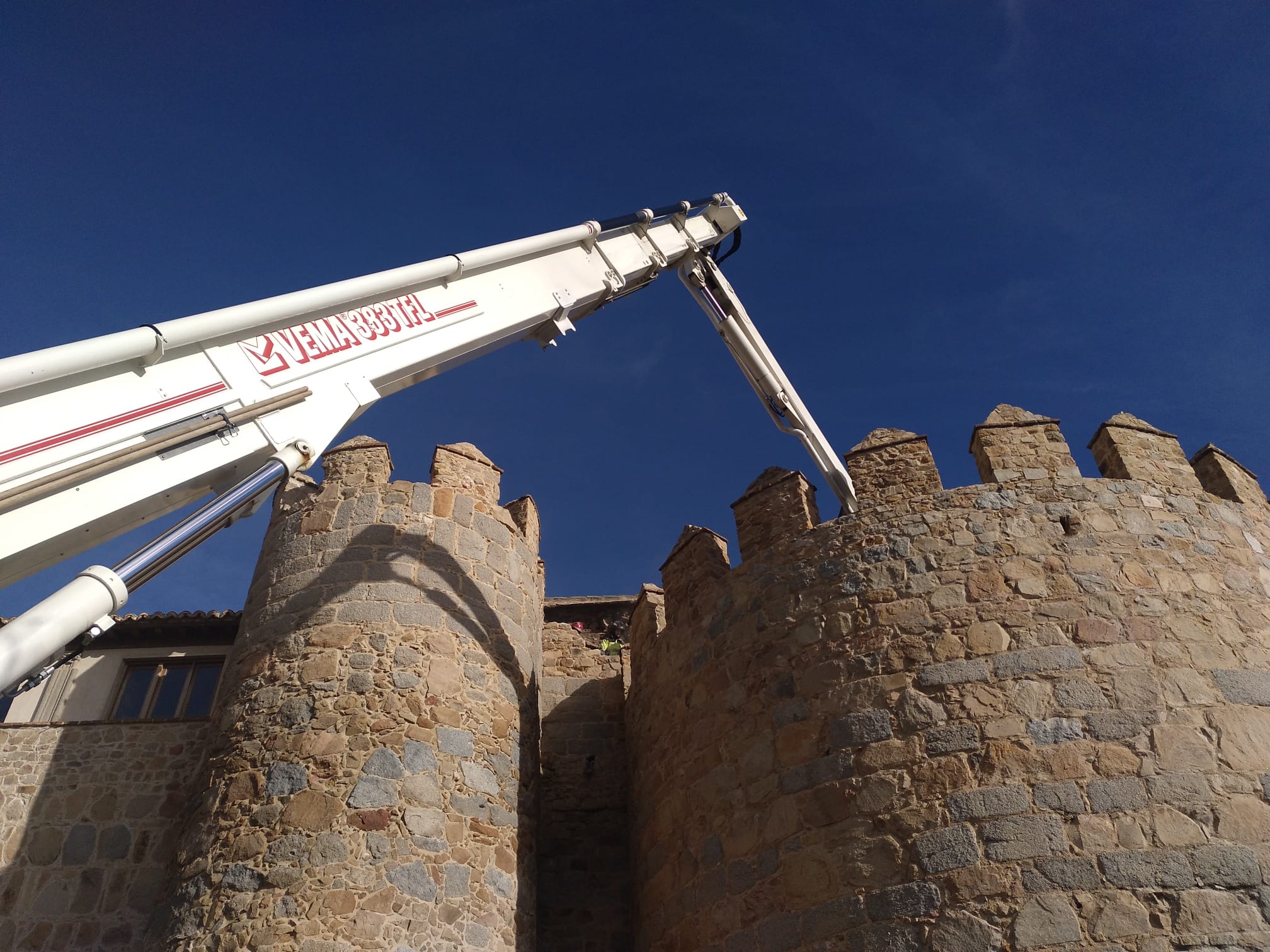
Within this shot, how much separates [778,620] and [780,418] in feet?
12.1

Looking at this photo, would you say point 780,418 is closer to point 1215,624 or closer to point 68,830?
point 1215,624

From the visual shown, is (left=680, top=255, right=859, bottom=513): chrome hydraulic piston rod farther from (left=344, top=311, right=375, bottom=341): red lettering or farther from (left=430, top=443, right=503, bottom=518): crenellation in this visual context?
(left=344, top=311, right=375, bottom=341): red lettering

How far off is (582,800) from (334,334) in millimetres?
6114

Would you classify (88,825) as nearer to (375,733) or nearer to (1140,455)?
(375,733)

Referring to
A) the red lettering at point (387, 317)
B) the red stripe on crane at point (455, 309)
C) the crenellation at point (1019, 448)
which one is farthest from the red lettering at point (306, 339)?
the crenellation at point (1019, 448)

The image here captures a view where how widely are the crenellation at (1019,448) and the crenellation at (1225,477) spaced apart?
4.98ft

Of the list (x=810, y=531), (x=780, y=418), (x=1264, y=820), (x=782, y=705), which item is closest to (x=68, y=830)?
(x=782, y=705)

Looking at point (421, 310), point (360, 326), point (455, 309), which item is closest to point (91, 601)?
point (360, 326)

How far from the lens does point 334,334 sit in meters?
7.27

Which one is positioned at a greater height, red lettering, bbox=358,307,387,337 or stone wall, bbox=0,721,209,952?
red lettering, bbox=358,307,387,337

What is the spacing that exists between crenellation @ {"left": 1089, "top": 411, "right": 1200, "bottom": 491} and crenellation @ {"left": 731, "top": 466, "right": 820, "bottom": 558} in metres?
2.61

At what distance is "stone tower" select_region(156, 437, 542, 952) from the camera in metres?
7.82

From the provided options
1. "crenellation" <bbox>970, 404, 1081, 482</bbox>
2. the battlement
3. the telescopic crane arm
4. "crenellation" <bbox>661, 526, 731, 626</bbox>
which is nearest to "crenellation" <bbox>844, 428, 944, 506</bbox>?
the battlement

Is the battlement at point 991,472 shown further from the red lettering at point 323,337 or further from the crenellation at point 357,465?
the red lettering at point 323,337
